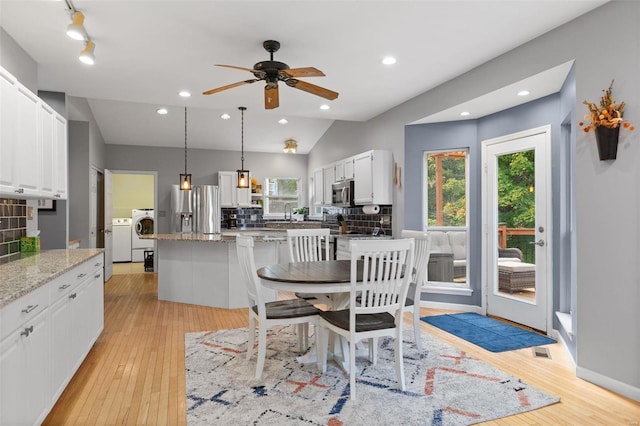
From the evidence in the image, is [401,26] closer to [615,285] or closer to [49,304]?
[615,285]

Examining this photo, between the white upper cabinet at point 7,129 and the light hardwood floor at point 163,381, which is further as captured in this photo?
the white upper cabinet at point 7,129

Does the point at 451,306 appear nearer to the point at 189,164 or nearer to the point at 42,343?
the point at 42,343

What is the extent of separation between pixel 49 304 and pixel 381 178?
13.9 ft

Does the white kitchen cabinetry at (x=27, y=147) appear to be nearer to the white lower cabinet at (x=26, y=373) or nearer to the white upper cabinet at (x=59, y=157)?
the white upper cabinet at (x=59, y=157)

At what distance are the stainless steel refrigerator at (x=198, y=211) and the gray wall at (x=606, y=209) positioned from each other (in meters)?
6.25

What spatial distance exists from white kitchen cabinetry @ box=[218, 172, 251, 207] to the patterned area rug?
5263 mm

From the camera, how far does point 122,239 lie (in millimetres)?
9664

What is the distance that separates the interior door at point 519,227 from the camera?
4055 millimetres

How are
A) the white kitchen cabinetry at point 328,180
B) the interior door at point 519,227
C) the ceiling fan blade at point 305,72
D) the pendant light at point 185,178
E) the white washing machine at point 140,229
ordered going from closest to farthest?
the ceiling fan blade at point 305,72
the interior door at point 519,227
the pendant light at point 185,178
the white kitchen cabinetry at point 328,180
the white washing machine at point 140,229

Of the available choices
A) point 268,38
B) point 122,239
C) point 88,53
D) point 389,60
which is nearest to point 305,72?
point 268,38

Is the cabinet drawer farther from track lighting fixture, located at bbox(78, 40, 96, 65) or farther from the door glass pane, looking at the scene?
the door glass pane

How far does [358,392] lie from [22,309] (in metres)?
1.99

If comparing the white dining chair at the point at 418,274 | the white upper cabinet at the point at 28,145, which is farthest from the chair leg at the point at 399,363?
the white upper cabinet at the point at 28,145

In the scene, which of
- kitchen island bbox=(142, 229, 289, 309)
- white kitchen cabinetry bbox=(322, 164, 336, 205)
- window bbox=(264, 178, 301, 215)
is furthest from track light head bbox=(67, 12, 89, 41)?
window bbox=(264, 178, 301, 215)
